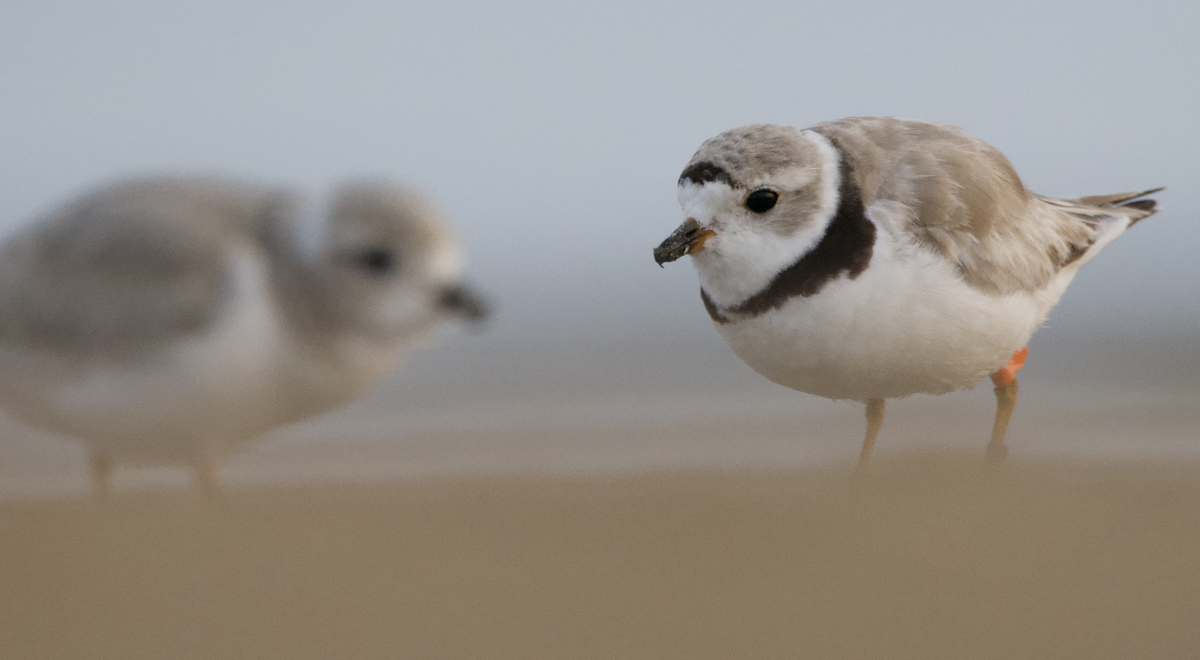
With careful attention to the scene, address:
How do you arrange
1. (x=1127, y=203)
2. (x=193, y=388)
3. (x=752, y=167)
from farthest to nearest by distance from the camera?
(x=1127, y=203), (x=193, y=388), (x=752, y=167)

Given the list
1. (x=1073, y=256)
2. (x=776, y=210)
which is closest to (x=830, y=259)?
(x=776, y=210)

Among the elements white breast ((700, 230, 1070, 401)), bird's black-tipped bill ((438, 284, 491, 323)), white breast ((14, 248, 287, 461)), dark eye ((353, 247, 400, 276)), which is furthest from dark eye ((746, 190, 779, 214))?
white breast ((14, 248, 287, 461))

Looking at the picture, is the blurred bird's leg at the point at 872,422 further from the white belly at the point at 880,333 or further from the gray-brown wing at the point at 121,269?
the gray-brown wing at the point at 121,269

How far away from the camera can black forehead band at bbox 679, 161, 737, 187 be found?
2.20m

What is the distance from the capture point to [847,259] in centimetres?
225

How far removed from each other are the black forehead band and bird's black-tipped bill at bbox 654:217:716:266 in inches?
3.6

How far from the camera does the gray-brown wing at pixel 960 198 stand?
2.39m

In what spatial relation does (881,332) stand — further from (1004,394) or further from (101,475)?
(101,475)

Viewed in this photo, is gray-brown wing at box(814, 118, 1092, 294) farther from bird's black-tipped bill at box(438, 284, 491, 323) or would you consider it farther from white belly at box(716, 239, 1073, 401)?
bird's black-tipped bill at box(438, 284, 491, 323)

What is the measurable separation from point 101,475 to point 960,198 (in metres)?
2.50

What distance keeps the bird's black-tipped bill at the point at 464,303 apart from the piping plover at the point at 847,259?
48 centimetres

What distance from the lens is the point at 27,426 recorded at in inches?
107

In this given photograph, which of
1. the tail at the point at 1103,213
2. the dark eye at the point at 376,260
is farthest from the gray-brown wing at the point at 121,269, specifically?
the tail at the point at 1103,213


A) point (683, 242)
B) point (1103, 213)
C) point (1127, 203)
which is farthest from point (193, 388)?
point (1127, 203)
